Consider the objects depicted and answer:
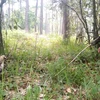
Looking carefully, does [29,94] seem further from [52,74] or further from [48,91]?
[52,74]

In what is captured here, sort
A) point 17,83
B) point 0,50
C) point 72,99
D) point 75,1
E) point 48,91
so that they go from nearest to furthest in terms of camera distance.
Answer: point 72,99
point 48,91
point 17,83
point 0,50
point 75,1

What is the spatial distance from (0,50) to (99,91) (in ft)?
7.47

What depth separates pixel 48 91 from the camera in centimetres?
287

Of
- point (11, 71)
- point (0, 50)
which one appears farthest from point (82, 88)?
point (0, 50)

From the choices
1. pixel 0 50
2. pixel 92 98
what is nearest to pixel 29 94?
pixel 92 98

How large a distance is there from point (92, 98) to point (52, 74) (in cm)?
95

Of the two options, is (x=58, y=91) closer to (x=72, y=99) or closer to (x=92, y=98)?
(x=72, y=99)

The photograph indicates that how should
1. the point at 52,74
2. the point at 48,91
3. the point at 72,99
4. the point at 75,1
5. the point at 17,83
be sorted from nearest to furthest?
the point at 72,99, the point at 48,91, the point at 17,83, the point at 52,74, the point at 75,1

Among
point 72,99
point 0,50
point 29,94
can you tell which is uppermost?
point 0,50

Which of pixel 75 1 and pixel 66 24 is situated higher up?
pixel 75 1

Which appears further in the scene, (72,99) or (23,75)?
(23,75)

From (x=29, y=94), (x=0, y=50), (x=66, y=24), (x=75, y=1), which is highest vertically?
(x=75, y=1)

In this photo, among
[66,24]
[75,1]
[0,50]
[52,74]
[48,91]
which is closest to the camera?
[48,91]

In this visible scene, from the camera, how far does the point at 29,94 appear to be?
232 centimetres
